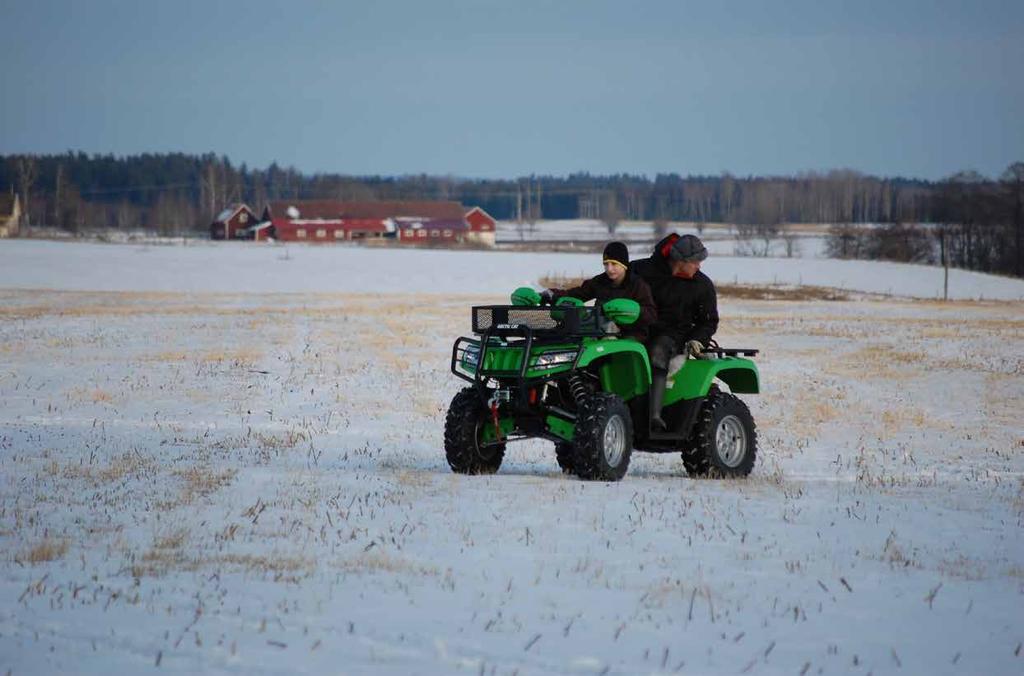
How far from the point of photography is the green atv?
11812mm

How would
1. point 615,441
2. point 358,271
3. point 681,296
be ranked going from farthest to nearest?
point 358,271, point 681,296, point 615,441

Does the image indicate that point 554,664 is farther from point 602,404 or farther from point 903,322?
point 903,322

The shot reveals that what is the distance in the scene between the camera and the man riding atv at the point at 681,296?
12.8 m

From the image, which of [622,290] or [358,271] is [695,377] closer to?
[622,290]

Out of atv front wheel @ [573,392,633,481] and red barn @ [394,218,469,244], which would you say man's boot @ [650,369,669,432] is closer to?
atv front wheel @ [573,392,633,481]

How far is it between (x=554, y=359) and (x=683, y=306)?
1.76 meters

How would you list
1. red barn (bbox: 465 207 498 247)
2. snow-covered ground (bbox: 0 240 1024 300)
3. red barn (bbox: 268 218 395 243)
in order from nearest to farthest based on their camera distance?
snow-covered ground (bbox: 0 240 1024 300), red barn (bbox: 268 218 395 243), red barn (bbox: 465 207 498 247)

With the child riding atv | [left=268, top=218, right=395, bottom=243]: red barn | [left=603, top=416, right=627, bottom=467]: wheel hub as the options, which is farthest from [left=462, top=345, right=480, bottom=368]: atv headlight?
[left=268, top=218, right=395, bottom=243]: red barn

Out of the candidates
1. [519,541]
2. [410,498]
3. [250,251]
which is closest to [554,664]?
[519,541]

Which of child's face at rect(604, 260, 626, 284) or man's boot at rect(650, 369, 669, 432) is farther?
man's boot at rect(650, 369, 669, 432)

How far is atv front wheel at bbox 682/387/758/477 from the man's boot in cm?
55

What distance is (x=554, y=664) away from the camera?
6336mm

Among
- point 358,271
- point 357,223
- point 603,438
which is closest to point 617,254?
point 603,438

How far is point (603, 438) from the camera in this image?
1170cm
